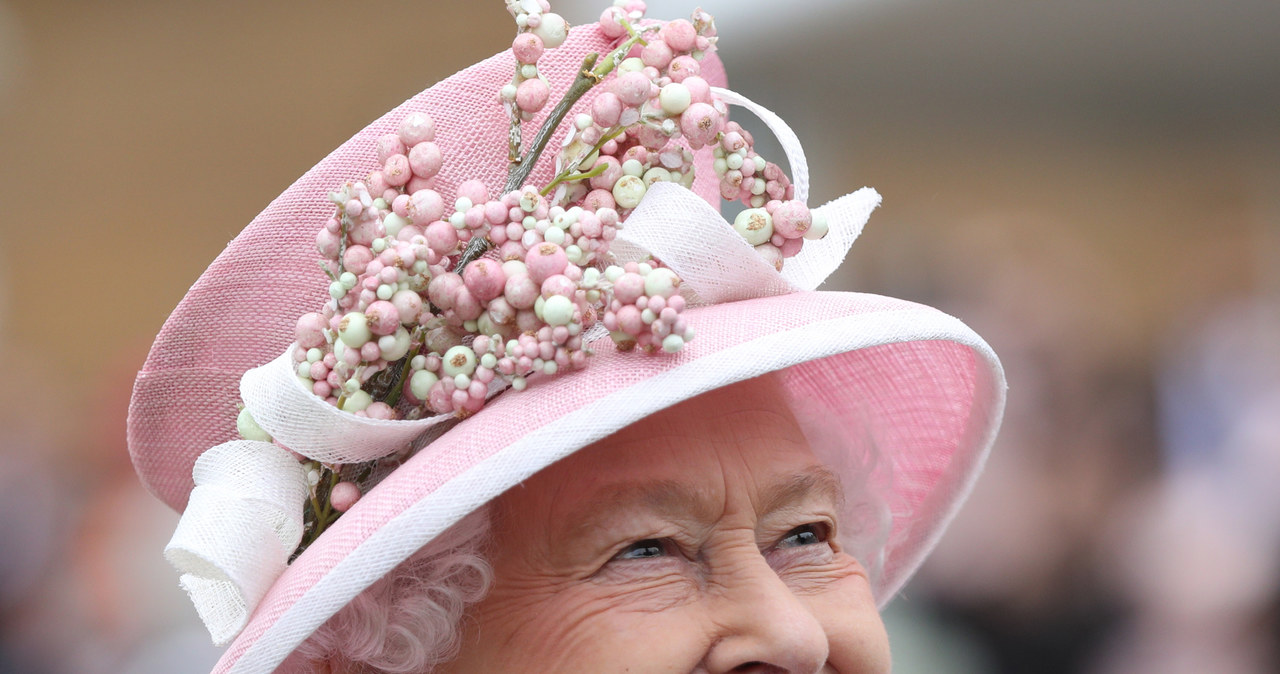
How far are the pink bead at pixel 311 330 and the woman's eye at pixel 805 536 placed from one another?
53 centimetres

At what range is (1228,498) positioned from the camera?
2.57 m

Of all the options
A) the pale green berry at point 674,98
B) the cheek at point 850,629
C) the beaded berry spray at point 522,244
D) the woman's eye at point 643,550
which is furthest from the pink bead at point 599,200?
the cheek at point 850,629

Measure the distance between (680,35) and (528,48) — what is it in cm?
17

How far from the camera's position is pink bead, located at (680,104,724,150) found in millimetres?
1094

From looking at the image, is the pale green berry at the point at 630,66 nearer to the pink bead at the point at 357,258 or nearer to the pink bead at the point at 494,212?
the pink bead at the point at 494,212

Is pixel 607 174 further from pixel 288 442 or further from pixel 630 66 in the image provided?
pixel 288 442

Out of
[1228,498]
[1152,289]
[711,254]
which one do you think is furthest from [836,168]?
[711,254]

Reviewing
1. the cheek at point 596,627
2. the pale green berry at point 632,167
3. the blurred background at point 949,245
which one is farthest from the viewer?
the blurred background at point 949,245

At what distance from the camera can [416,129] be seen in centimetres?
106

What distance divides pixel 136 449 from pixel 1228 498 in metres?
2.38

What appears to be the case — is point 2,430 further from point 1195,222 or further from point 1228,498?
point 1195,222

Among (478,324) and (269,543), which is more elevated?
(478,324)

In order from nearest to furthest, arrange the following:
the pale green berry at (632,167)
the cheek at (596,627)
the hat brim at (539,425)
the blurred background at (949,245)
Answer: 1. the hat brim at (539,425)
2. the cheek at (596,627)
3. the pale green berry at (632,167)
4. the blurred background at (949,245)

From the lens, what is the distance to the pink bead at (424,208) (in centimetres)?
103
